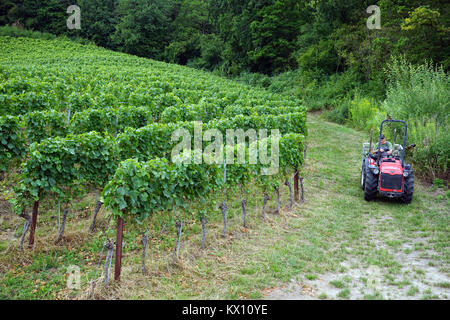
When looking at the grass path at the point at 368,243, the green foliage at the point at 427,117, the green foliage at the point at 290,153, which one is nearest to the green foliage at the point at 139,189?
the grass path at the point at 368,243

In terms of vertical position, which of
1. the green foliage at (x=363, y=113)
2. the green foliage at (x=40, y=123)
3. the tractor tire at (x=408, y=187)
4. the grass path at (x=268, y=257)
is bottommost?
the grass path at (x=268, y=257)

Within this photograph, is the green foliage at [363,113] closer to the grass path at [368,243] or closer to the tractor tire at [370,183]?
the grass path at [368,243]

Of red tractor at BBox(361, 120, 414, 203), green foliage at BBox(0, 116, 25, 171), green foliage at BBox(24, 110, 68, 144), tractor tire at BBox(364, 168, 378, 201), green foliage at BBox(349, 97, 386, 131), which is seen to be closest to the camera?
green foliage at BBox(0, 116, 25, 171)

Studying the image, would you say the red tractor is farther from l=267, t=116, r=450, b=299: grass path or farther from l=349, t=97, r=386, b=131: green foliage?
l=349, t=97, r=386, b=131: green foliage

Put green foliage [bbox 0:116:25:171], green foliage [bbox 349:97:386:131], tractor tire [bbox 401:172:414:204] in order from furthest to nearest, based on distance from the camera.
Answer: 1. green foliage [bbox 349:97:386:131]
2. tractor tire [bbox 401:172:414:204]
3. green foliage [bbox 0:116:25:171]

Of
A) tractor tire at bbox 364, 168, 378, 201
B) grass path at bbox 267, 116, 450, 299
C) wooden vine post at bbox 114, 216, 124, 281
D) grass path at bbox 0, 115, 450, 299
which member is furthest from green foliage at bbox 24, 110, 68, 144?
tractor tire at bbox 364, 168, 378, 201

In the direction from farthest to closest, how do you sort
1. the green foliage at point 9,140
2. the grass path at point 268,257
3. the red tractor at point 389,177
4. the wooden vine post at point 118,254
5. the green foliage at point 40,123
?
1. the red tractor at point 389,177
2. the green foliage at point 40,123
3. the green foliage at point 9,140
4. the wooden vine post at point 118,254
5. the grass path at point 268,257

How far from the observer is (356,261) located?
7.29 m

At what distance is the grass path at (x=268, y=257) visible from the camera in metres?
6.09

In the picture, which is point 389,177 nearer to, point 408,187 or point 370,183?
point 370,183

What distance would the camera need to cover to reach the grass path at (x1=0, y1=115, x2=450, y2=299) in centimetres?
609
